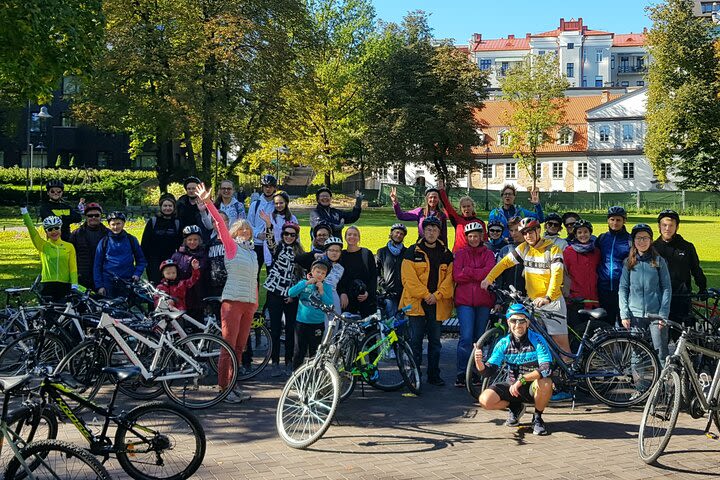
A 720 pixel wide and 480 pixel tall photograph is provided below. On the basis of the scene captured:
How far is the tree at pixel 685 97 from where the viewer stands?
60594 mm

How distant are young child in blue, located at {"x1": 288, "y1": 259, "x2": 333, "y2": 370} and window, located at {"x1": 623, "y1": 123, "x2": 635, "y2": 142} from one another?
252 feet

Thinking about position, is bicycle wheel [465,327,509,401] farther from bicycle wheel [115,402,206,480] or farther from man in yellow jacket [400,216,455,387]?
bicycle wheel [115,402,206,480]

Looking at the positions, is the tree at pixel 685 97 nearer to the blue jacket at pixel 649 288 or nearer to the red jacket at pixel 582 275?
the red jacket at pixel 582 275

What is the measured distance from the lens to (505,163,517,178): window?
3297 inches

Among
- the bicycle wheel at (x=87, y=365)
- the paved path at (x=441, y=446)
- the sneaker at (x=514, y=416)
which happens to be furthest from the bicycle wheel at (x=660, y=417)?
the bicycle wheel at (x=87, y=365)

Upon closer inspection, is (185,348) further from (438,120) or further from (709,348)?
(438,120)

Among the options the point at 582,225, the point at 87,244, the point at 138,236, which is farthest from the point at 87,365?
the point at 138,236

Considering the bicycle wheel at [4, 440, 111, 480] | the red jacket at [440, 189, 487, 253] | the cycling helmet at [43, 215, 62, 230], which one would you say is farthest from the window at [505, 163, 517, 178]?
the bicycle wheel at [4, 440, 111, 480]

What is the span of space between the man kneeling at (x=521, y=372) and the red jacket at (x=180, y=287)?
12.4ft

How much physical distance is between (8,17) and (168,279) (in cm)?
730

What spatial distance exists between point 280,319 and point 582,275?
12.4 ft


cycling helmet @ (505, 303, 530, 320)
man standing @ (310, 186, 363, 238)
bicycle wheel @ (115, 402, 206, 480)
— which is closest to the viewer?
bicycle wheel @ (115, 402, 206, 480)

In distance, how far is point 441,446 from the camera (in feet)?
23.0

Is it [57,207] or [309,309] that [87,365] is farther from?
[57,207]
